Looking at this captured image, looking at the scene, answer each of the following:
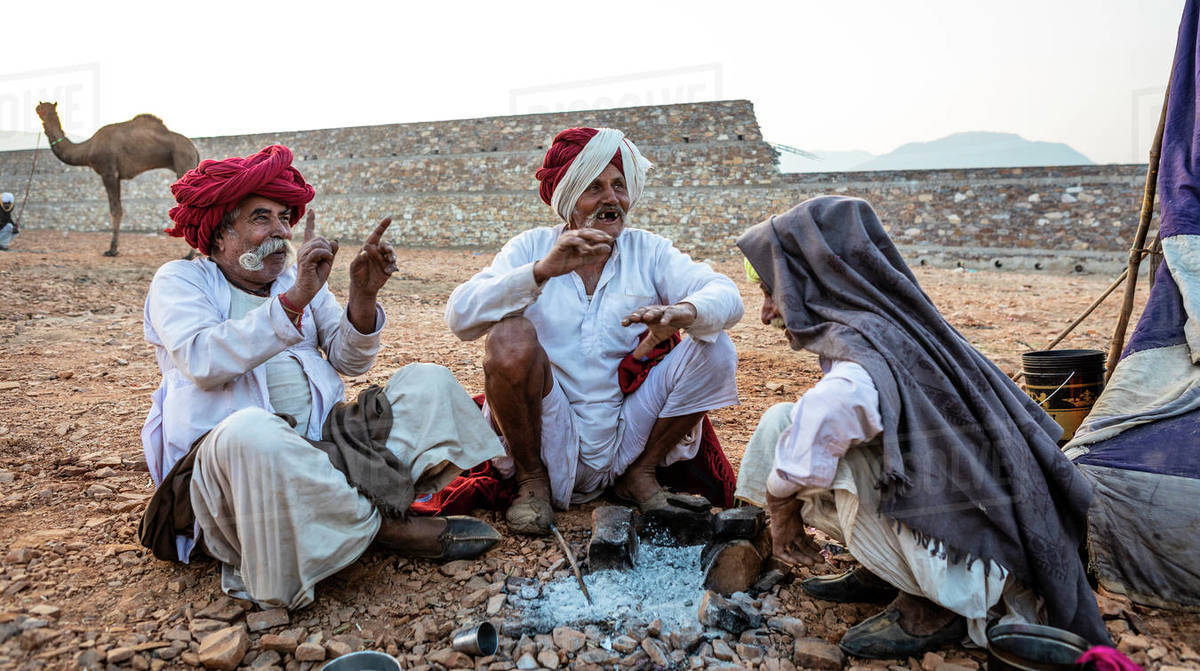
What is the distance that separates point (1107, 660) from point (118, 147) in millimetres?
15682

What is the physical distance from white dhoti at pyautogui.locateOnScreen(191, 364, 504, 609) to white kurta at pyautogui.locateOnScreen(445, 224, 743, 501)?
0.83 meters

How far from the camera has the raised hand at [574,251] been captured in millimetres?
2629

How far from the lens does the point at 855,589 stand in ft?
7.72

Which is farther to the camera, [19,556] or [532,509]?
[532,509]

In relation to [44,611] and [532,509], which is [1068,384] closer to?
[532,509]

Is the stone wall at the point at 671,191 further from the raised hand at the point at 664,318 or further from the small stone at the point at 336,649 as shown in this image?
the small stone at the point at 336,649

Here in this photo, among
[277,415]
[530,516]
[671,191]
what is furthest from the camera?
[671,191]

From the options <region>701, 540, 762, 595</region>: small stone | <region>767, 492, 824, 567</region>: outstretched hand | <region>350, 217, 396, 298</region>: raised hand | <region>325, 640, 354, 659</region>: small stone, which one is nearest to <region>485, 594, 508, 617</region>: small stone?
<region>325, 640, 354, 659</region>: small stone

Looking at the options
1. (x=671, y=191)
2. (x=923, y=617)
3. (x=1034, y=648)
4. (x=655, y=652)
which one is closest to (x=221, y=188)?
(x=655, y=652)

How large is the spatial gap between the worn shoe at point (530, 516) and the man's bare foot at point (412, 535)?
0.32 metres

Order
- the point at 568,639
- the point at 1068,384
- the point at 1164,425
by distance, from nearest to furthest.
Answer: the point at 568,639 < the point at 1164,425 < the point at 1068,384

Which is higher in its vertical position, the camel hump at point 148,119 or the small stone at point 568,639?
the camel hump at point 148,119

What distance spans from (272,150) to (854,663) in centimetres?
246

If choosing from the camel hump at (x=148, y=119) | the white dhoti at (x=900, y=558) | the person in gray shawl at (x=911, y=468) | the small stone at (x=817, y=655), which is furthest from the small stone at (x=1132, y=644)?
the camel hump at (x=148, y=119)
